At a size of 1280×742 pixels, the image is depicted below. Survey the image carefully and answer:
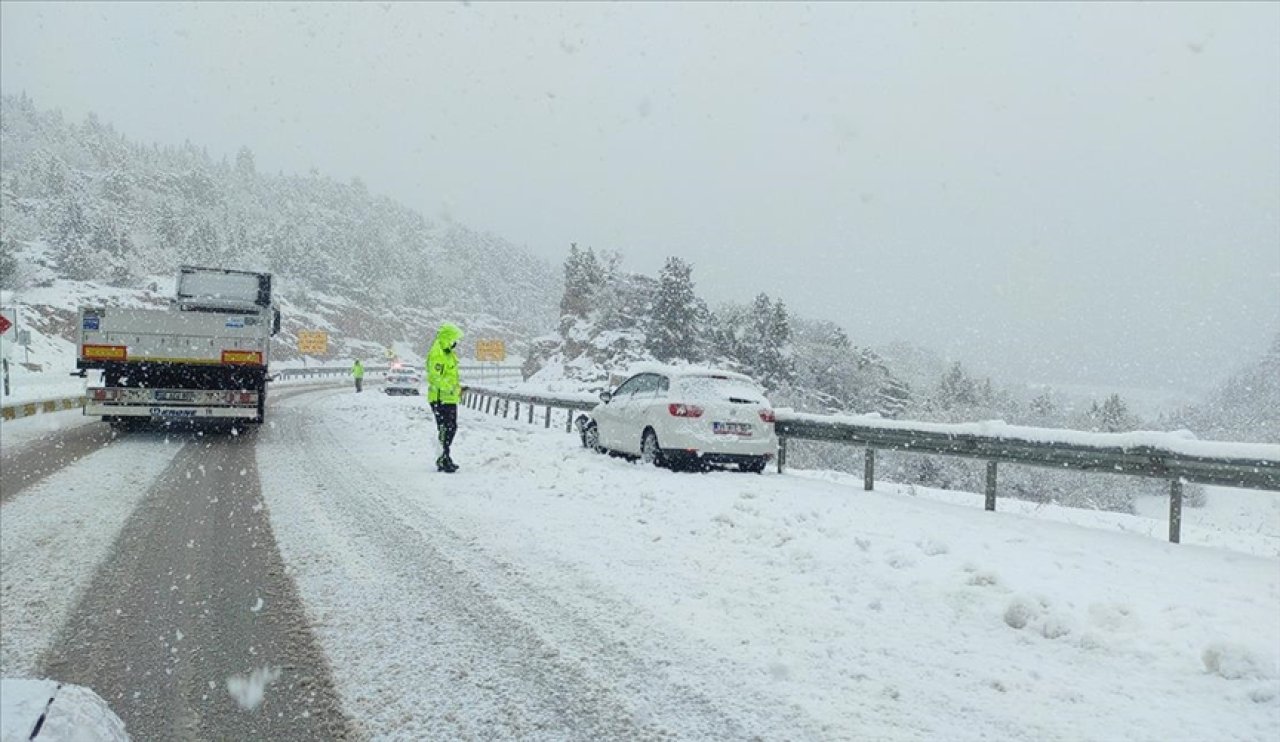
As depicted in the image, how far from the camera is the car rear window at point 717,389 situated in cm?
1249

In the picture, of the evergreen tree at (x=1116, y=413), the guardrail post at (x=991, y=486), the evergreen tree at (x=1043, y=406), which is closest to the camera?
the guardrail post at (x=991, y=486)

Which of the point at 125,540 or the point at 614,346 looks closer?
the point at 125,540

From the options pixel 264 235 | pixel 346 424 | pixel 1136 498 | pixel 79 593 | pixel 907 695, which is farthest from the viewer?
pixel 264 235

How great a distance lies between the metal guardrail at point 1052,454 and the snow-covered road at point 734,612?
0.68 metres

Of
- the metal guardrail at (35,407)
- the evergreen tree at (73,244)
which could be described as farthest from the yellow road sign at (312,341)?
the metal guardrail at (35,407)

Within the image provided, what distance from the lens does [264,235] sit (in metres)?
130

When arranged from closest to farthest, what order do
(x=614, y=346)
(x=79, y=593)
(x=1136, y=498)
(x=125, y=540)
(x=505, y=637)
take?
(x=505, y=637)
(x=79, y=593)
(x=125, y=540)
(x=1136, y=498)
(x=614, y=346)

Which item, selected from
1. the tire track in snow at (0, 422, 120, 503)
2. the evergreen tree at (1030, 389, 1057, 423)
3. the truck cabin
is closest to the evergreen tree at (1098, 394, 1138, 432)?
the evergreen tree at (1030, 389, 1057, 423)

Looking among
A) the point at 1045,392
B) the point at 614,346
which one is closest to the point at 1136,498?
the point at 1045,392

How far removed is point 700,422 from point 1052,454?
16.3 ft

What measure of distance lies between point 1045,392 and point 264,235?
117997 mm

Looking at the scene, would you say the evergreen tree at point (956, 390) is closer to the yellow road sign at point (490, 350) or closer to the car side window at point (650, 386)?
the yellow road sign at point (490, 350)

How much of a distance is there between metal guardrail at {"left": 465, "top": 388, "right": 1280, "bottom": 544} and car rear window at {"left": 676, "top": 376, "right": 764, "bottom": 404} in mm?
852

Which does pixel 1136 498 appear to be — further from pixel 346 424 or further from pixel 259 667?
pixel 259 667
